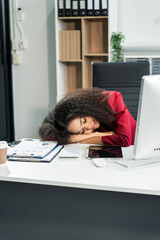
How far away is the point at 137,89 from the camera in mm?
2406

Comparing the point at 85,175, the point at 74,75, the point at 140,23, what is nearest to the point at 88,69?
the point at 74,75

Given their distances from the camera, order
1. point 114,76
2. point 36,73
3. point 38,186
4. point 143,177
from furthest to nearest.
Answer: point 36,73
point 114,76
point 38,186
point 143,177

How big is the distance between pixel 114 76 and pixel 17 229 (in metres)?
1.31

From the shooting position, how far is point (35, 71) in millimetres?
3871

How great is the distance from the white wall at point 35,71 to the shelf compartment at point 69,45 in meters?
0.27

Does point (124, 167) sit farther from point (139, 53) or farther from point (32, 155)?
point (139, 53)

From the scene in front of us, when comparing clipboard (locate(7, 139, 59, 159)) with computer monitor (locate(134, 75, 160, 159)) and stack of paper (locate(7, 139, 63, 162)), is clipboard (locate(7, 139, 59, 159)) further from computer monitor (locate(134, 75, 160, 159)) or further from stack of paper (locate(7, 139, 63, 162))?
computer monitor (locate(134, 75, 160, 159))

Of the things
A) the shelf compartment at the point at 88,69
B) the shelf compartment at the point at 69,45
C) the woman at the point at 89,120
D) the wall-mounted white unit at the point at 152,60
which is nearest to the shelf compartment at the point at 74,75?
the shelf compartment at the point at 88,69

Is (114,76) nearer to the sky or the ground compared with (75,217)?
nearer to the sky

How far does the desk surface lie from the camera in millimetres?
1256

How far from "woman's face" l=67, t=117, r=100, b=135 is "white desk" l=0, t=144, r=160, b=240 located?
0.28m

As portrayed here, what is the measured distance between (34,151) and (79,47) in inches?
78.8

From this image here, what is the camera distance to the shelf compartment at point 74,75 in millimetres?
3787

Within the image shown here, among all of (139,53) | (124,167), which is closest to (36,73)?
(139,53)
